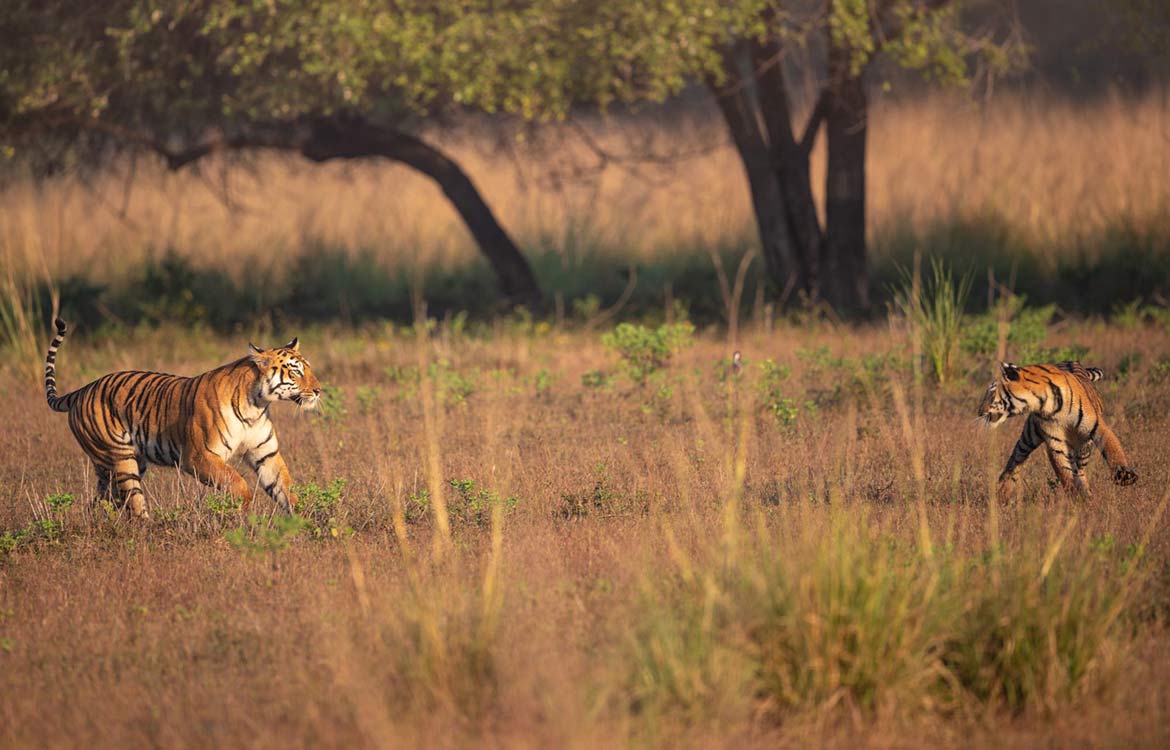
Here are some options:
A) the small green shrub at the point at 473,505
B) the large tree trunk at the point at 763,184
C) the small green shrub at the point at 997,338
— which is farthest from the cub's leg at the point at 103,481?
the large tree trunk at the point at 763,184

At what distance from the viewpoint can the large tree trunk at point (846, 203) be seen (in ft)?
41.4

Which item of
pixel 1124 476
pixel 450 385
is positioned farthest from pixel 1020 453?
pixel 450 385

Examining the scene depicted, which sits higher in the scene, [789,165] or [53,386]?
[789,165]

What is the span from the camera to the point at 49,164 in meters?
12.7

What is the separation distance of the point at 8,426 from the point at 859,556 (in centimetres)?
679

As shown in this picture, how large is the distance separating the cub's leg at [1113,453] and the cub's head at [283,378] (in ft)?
12.1

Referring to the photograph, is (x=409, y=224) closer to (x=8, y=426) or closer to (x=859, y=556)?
(x=8, y=426)

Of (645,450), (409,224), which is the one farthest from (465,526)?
(409,224)

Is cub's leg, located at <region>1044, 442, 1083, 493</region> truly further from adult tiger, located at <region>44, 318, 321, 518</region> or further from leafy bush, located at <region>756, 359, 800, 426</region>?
adult tiger, located at <region>44, 318, 321, 518</region>

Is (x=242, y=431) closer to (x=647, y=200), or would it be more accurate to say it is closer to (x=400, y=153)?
(x=400, y=153)

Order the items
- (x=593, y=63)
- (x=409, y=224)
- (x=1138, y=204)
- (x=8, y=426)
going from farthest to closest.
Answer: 1. (x=409, y=224)
2. (x=1138, y=204)
3. (x=593, y=63)
4. (x=8, y=426)

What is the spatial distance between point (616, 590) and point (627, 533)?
92cm

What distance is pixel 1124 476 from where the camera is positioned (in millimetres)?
6289

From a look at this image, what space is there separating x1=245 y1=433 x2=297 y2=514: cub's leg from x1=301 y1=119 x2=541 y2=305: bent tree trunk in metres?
7.35
